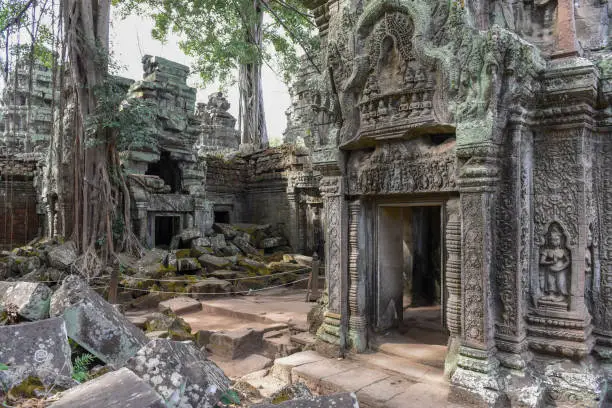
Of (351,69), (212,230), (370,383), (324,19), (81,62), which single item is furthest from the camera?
(212,230)

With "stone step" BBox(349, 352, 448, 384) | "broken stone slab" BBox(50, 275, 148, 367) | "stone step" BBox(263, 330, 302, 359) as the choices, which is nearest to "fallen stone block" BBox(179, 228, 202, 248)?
"stone step" BBox(263, 330, 302, 359)

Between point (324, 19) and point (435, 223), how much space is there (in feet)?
13.8

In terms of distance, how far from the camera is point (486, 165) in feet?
12.1

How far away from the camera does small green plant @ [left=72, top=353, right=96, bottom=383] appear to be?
7.56 ft

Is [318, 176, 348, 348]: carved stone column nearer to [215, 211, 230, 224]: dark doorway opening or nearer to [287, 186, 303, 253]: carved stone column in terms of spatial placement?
[287, 186, 303, 253]: carved stone column

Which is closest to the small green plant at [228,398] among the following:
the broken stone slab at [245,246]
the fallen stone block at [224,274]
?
the fallen stone block at [224,274]

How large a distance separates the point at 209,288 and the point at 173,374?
7939mm

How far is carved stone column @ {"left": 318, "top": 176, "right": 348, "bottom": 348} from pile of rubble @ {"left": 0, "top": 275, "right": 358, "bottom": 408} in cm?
218

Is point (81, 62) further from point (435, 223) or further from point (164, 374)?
point (164, 374)

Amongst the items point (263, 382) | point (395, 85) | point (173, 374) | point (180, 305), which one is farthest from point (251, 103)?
point (173, 374)

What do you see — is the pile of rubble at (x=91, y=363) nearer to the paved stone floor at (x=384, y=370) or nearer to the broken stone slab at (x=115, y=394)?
the broken stone slab at (x=115, y=394)

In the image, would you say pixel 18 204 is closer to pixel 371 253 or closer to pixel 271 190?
pixel 271 190

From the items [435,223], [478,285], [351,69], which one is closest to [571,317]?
[478,285]

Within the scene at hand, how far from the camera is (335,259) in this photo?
5.00 metres
